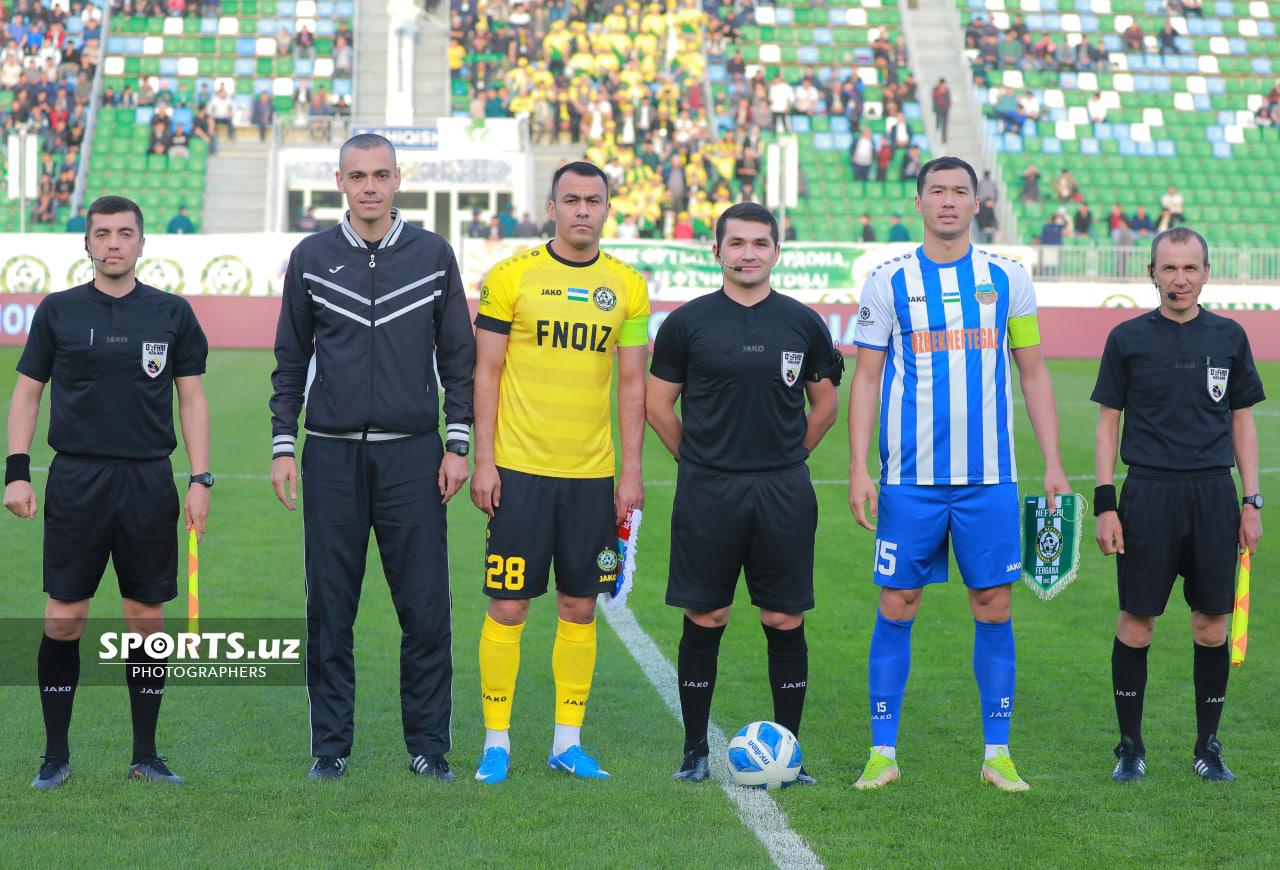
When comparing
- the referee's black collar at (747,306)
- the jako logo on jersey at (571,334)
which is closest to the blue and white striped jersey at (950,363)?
the referee's black collar at (747,306)

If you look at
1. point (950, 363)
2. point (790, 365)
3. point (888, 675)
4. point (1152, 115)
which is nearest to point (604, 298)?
point (790, 365)

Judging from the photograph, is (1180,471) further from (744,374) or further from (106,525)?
(106,525)

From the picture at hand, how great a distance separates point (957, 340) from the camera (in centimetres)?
516

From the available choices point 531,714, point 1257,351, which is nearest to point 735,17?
point 1257,351

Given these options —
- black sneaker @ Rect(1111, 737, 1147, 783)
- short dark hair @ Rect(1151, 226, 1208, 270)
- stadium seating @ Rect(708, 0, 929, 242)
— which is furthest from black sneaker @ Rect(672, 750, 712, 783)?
stadium seating @ Rect(708, 0, 929, 242)

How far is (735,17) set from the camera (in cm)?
3681

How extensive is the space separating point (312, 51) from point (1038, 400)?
1295 inches

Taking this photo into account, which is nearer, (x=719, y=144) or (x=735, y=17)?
(x=719, y=144)

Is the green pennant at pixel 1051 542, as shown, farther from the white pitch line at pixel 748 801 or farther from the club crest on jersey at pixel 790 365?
the white pitch line at pixel 748 801

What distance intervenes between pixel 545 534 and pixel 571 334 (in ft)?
2.23

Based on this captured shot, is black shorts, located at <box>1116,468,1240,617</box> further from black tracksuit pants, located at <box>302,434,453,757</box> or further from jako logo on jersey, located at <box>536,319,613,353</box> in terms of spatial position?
black tracksuit pants, located at <box>302,434,453,757</box>

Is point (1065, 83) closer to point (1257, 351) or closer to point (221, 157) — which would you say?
point (1257, 351)

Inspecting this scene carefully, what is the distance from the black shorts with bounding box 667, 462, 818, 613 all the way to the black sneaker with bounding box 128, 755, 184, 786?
1.75 m

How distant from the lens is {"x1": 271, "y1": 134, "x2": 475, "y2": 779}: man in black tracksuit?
5.20m
